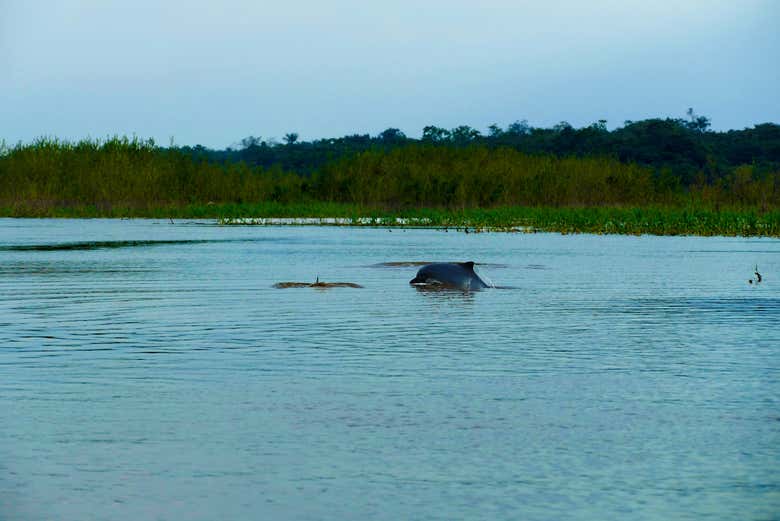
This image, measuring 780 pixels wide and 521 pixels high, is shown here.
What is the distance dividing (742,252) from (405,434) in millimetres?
25389

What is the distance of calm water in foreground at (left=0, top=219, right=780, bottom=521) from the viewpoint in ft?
24.0

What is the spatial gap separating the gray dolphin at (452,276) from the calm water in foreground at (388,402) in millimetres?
682

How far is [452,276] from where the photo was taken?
2217cm

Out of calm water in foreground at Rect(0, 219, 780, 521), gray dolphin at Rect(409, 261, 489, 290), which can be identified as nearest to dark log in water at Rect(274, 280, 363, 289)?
calm water in foreground at Rect(0, 219, 780, 521)

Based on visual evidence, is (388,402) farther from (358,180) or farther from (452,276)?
(358,180)

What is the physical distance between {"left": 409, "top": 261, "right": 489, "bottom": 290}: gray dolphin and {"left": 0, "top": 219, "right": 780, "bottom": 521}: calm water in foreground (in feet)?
2.24

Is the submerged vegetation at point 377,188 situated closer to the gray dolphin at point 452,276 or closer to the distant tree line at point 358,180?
the distant tree line at point 358,180

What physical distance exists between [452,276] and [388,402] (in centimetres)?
1200

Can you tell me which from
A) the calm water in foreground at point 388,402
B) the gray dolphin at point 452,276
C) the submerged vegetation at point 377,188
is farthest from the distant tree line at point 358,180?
the calm water in foreground at point 388,402

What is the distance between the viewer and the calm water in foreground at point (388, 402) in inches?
288

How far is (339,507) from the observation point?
277 inches

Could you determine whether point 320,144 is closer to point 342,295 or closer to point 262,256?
point 262,256

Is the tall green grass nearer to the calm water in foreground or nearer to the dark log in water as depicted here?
the dark log in water

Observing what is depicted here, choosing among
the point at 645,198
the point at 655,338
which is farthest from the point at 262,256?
the point at 645,198
